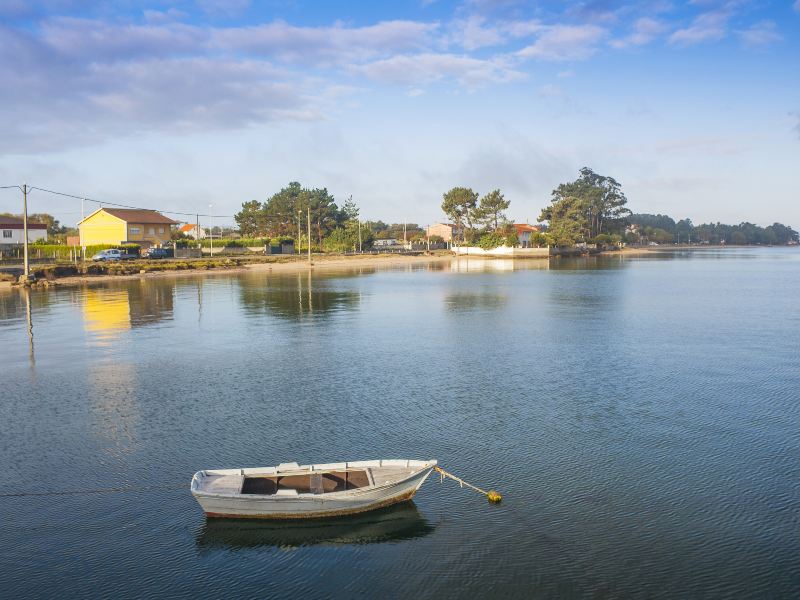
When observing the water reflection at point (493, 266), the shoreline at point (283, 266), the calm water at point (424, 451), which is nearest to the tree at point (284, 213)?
the shoreline at point (283, 266)

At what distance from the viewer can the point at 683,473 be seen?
18.6 m

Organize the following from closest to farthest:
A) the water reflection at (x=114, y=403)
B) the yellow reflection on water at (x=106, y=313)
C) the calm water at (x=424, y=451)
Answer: the calm water at (x=424, y=451)
the water reflection at (x=114, y=403)
the yellow reflection on water at (x=106, y=313)

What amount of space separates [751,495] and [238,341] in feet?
99.6

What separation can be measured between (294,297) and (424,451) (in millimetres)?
47539

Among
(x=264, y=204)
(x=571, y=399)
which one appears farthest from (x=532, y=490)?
(x=264, y=204)

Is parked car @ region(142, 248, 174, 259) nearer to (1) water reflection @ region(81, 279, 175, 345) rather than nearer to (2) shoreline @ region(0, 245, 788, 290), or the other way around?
(2) shoreline @ region(0, 245, 788, 290)

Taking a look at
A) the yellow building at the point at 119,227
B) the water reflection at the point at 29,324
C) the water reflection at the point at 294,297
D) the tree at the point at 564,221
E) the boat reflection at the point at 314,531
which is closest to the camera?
the boat reflection at the point at 314,531

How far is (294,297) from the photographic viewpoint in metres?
66.1

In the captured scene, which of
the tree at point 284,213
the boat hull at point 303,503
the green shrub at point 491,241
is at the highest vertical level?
the tree at point 284,213

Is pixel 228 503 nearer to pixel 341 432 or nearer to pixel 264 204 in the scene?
pixel 341 432

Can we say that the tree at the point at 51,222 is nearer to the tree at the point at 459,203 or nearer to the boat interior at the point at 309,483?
the tree at the point at 459,203

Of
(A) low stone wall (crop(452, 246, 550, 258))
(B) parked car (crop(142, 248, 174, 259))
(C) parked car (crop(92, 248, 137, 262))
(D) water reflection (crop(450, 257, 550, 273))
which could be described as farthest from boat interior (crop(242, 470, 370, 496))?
(A) low stone wall (crop(452, 246, 550, 258))

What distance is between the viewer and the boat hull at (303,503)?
15195mm

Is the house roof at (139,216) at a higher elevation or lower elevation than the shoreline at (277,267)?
higher
